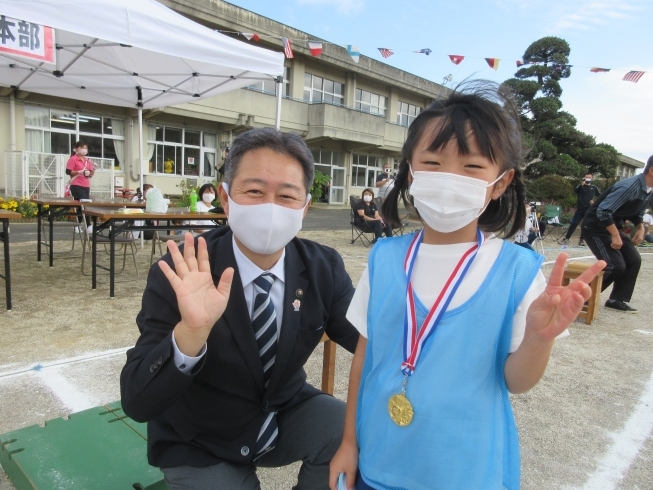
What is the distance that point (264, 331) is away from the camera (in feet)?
4.50

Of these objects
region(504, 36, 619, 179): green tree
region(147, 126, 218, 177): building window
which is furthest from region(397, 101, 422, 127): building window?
region(147, 126, 218, 177): building window

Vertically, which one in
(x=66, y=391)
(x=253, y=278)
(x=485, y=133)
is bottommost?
(x=66, y=391)

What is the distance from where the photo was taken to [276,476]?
1989 mm

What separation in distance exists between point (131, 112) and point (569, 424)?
15196 millimetres

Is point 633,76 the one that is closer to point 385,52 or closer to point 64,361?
point 385,52

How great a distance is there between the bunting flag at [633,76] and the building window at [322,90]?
501 inches

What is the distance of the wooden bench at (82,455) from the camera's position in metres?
1.38

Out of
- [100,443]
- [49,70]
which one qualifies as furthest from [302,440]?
[49,70]

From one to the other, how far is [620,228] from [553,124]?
13786mm

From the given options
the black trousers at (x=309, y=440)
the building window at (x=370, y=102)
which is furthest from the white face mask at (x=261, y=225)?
the building window at (x=370, y=102)

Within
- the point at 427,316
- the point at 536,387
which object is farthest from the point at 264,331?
the point at 536,387

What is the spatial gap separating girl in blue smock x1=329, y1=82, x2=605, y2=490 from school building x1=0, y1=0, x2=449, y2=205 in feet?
33.8

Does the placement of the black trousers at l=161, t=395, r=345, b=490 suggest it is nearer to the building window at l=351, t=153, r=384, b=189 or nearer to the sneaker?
the sneaker

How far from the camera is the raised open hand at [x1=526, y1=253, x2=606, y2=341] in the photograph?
0.89m
